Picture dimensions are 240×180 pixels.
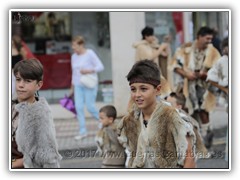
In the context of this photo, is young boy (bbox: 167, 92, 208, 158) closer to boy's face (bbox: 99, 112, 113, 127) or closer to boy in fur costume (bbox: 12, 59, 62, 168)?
boy's face (bbox: 99, 112, 113, 127)

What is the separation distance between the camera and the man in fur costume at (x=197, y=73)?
24.2 feet

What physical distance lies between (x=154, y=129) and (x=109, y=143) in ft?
4.88

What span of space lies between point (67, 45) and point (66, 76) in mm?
442

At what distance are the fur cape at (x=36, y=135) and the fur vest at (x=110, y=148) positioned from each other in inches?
44.0

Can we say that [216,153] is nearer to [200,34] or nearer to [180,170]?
[200,34]

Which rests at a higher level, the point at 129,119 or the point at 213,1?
the point at 213,1

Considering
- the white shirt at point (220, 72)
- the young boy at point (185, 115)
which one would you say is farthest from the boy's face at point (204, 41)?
the young boy at point (185, 115)

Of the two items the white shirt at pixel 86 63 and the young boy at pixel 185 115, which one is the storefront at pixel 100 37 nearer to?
the white shirt at pixel 86 63

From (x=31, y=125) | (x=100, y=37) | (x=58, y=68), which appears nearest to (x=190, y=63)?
(x=100, y=37)

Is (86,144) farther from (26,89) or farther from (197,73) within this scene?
(26,89)

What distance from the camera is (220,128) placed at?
8500 millimetres

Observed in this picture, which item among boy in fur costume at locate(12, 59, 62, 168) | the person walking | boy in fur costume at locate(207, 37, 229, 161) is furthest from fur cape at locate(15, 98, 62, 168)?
the person walking
